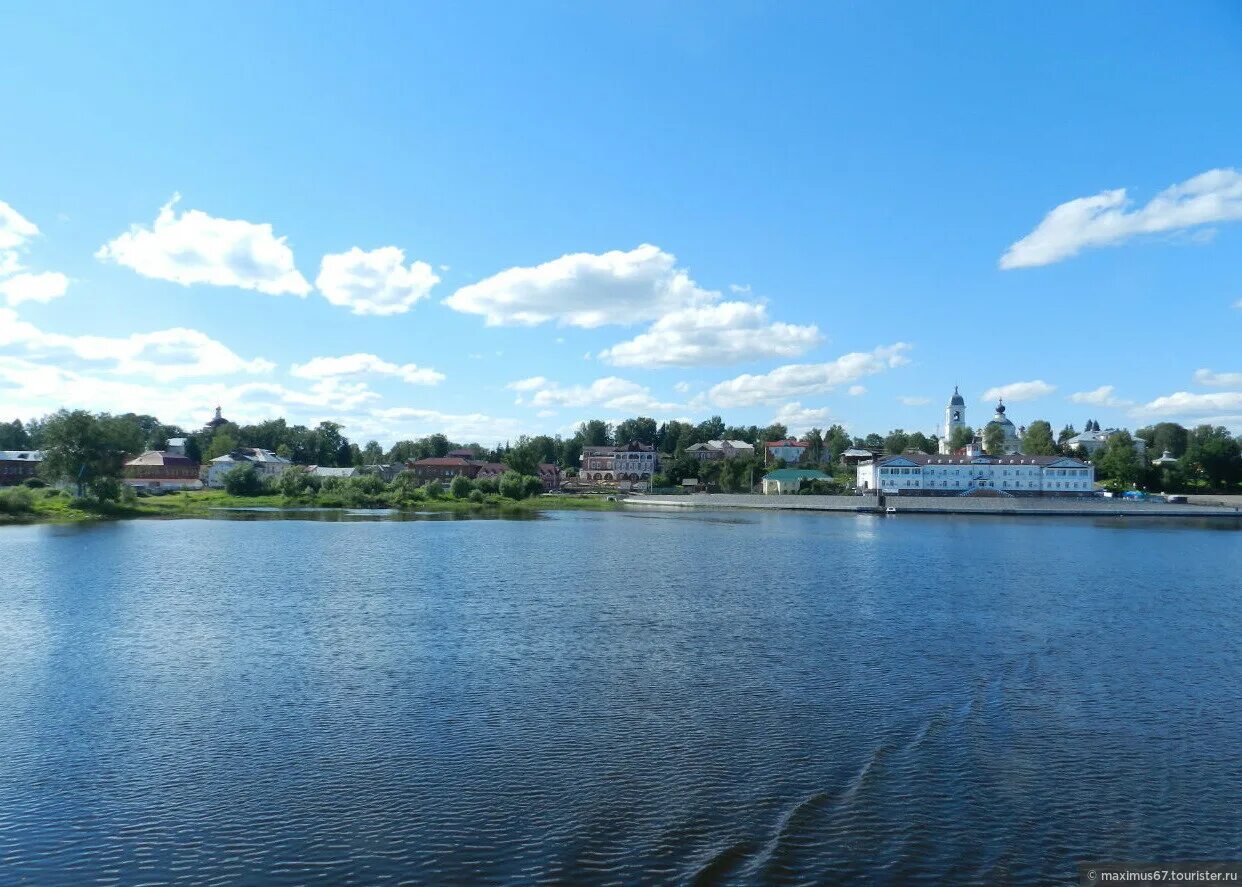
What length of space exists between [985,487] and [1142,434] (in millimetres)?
84613

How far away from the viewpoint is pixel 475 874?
31.1 feet

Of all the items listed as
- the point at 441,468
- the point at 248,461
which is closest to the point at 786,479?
the point at 441,468

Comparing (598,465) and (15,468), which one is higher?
(598,465)

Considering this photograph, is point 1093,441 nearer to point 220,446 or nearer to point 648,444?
point 648,444

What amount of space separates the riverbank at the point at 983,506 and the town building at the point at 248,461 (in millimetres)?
57689

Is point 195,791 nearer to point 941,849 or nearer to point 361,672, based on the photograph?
point 361,672

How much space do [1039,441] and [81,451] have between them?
418ft

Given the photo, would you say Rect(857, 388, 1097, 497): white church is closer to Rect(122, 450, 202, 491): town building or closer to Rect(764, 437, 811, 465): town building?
Rect(764, 437, 811, 465): town building

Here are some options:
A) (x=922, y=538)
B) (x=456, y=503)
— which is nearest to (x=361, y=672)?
(x=922, y=538)

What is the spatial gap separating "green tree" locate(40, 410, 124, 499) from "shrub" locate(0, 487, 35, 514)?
12.3ft

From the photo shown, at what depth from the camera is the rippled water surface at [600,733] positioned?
10102 millimetres

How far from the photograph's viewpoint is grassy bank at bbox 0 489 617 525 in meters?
60.8

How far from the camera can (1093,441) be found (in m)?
165

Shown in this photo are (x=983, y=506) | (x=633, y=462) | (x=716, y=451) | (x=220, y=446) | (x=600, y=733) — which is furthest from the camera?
(x=716, y=451)
